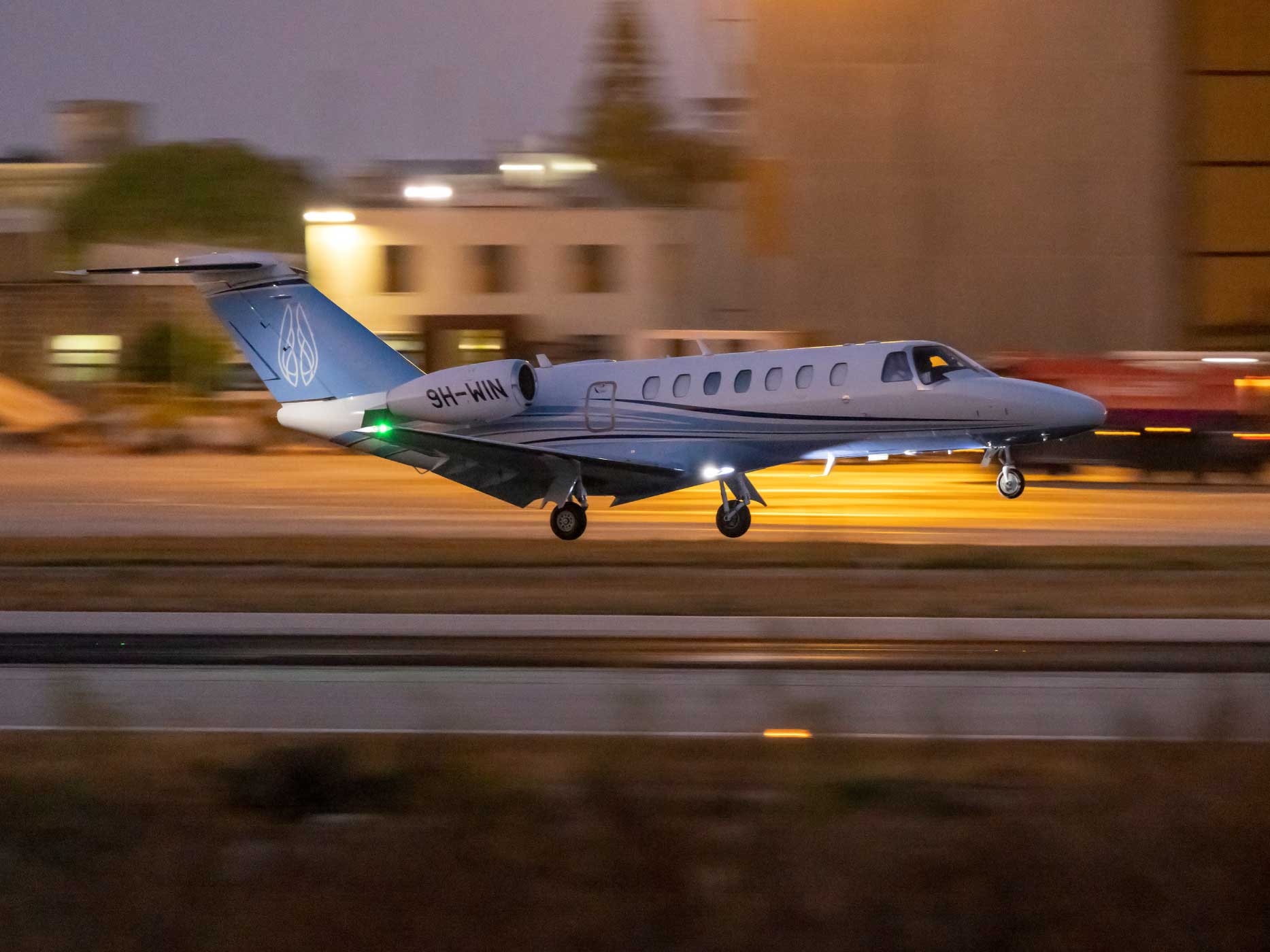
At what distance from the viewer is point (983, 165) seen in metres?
44.4

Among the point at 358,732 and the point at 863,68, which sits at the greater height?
the point at 863,68

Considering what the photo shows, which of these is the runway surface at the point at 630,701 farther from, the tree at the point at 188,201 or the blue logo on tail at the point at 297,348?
the tree at the point at 188,201

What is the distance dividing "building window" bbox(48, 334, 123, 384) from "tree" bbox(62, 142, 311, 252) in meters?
37.5

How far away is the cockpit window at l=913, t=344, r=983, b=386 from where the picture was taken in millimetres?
18016

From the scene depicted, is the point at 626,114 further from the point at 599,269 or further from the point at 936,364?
the point at 936,364

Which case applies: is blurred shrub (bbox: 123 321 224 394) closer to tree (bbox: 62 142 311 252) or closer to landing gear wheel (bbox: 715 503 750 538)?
landing gear wheel (bbox: 715 503 750 538)

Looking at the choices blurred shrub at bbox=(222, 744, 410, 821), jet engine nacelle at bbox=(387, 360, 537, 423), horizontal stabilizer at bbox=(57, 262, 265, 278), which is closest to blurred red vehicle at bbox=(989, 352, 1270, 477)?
jet engine nacelle at bbox=(387, 360, 537, 423)

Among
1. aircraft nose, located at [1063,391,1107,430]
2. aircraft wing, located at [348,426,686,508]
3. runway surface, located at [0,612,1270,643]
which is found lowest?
runway surface, located at [0,612,1270,643]

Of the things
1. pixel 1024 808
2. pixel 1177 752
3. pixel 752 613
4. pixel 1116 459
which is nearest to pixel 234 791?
pixel 1024 808

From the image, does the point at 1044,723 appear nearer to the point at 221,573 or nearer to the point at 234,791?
the point at 234,791

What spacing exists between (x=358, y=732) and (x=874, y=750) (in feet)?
9.80

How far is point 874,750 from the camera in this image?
739cm

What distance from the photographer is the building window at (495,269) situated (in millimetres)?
50219

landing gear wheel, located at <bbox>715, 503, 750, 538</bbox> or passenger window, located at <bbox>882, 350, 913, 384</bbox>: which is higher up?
passenger window, located at <bbox>882, 350, 913, 384</bbox>
